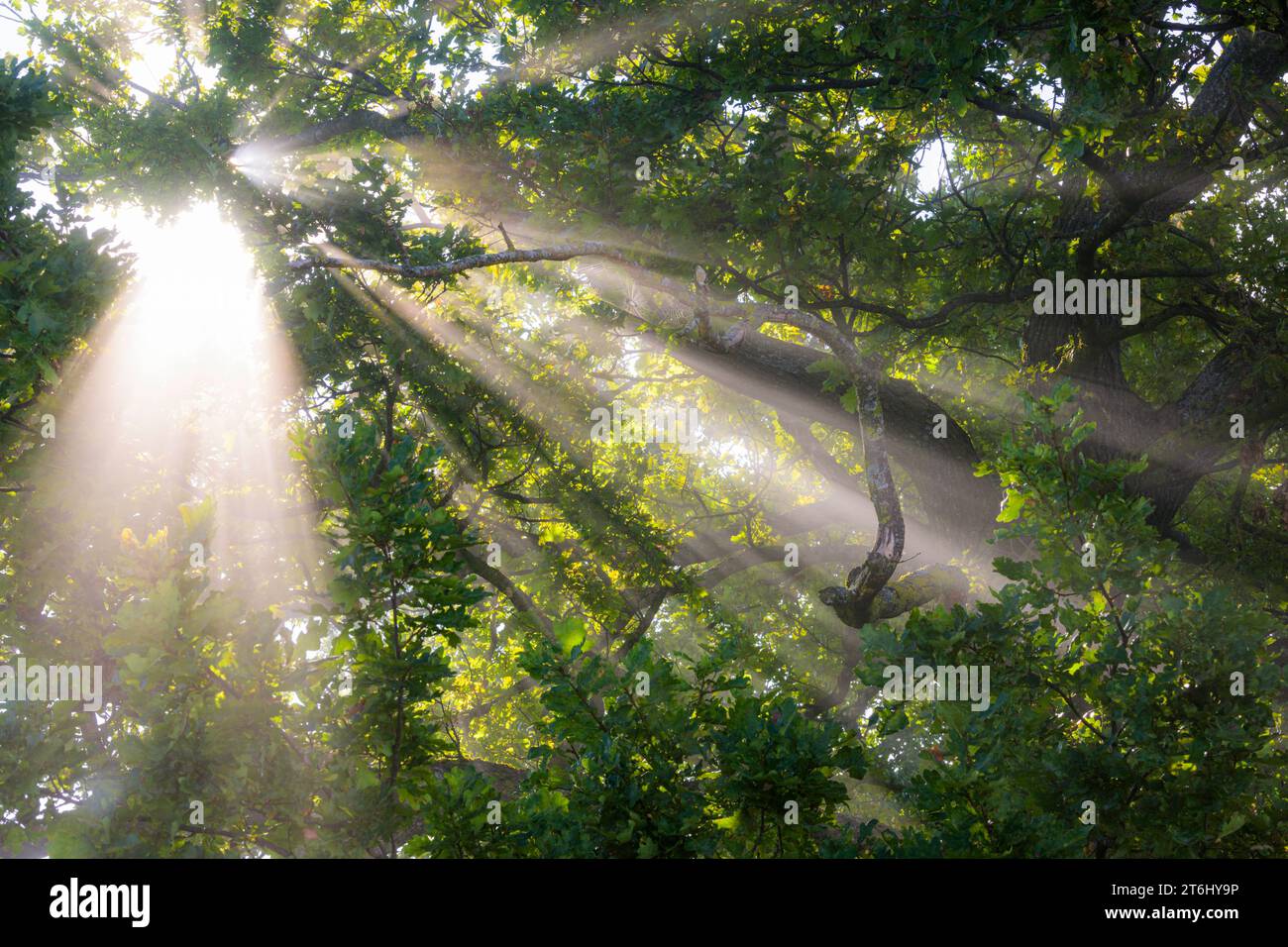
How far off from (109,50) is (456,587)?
13.1 metres

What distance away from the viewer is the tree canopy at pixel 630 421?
505 cm

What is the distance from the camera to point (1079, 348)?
1089 cm

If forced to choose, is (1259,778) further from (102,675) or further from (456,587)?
(102,675)

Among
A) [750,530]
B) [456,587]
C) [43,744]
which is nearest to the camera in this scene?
[456,587]

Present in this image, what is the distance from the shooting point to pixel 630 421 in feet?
44.1

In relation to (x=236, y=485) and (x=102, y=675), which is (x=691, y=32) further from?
(x=102, y=675)

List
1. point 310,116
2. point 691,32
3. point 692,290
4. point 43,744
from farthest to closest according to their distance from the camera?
point 310,116, point 691,32, point 692,290, point 43,744

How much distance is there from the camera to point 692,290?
9.02 m

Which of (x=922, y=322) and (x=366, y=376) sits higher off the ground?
(x=922, y=322)

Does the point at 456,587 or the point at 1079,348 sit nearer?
the point at 456,587

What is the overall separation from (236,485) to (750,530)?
8084mm

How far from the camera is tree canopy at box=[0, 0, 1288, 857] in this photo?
5.05 meters
